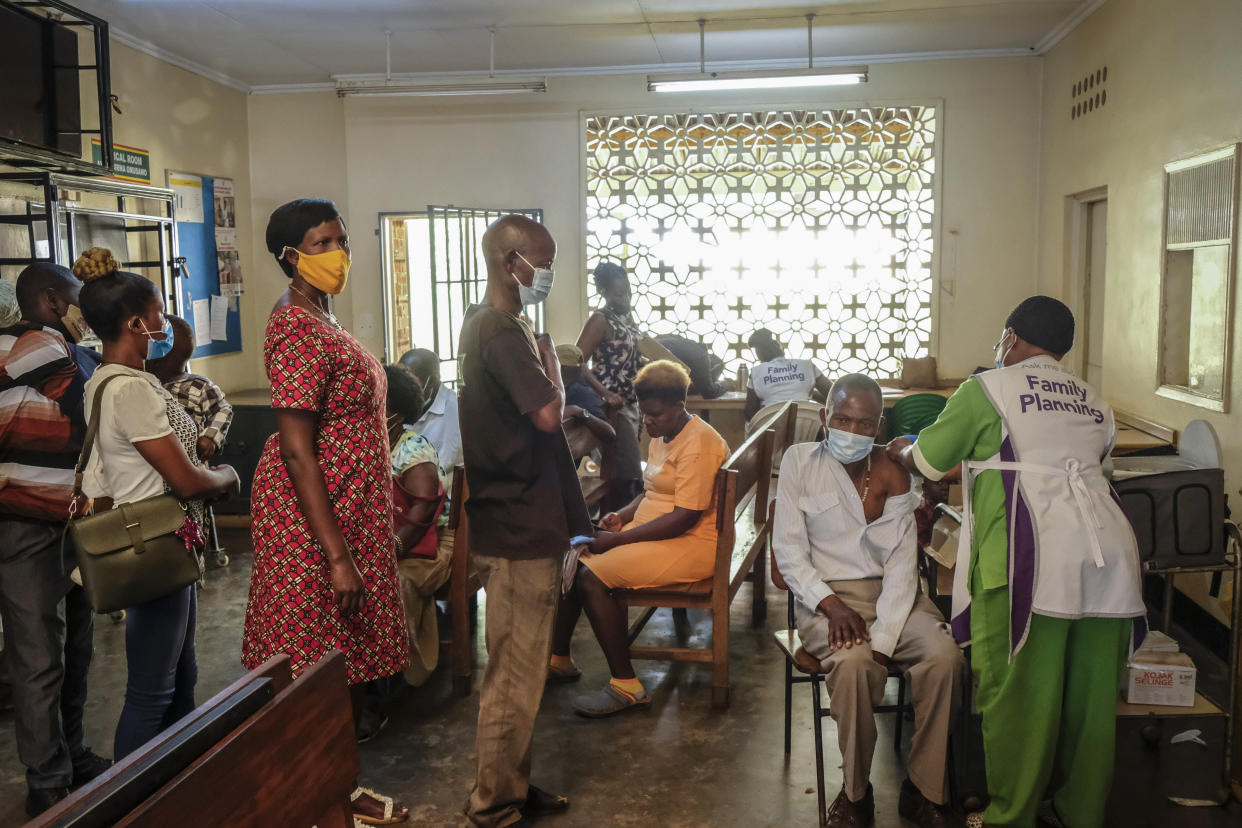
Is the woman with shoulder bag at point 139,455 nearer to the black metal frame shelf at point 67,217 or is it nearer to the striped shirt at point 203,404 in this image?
the striped shirt at point 203,404

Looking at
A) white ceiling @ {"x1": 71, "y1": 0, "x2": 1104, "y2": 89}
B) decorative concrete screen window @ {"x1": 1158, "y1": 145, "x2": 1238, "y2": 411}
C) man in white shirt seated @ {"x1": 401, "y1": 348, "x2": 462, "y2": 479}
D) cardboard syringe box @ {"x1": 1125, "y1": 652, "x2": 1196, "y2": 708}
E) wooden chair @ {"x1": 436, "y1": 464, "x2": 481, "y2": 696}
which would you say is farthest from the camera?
white ceiling @ {"x1": 71, "y1": 0, "x2": 1104, "y2": 89}

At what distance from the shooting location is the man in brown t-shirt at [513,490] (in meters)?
2.41

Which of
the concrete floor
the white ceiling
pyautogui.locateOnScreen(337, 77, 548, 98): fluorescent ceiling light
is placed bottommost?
the concrete floor

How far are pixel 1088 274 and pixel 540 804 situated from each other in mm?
5486

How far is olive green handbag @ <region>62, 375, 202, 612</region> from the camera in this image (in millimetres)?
2469

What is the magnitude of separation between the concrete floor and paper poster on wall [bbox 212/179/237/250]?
412 centimetres

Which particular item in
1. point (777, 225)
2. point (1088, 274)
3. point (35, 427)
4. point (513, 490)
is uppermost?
point (777, 225)

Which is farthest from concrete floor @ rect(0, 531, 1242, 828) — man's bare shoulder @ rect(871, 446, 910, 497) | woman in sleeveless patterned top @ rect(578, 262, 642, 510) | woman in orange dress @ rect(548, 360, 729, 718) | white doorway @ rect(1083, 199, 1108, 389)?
white doorway @ rect(1083, 199, 1108, 389)

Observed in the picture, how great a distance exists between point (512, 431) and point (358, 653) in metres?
0.71

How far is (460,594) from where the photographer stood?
372cm

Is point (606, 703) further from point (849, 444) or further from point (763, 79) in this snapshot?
point (763, 79)

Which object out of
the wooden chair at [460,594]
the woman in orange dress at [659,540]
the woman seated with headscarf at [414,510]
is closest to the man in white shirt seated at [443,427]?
the wooden chair at [460,594]

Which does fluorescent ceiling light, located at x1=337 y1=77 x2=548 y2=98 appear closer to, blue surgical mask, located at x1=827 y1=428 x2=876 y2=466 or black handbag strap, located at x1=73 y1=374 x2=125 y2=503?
blue surgical mask, located at x1=827 y1=428 x2=876 y2=466

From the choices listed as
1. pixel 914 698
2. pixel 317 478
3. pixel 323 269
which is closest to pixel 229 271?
pixel 323 269
